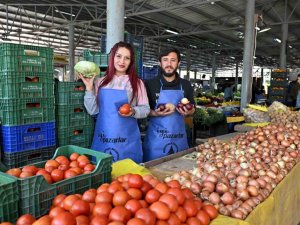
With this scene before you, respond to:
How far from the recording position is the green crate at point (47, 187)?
1464 mm

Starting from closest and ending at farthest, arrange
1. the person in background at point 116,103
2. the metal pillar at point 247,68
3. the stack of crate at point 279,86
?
1. the person in background at point 116,103
2. the metal pillar at point 247,68
3. the stack of crate at point 279,86

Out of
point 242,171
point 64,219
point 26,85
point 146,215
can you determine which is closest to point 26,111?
point 26,85

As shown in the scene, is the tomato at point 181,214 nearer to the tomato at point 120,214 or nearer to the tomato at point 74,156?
the tomato at point 120,214

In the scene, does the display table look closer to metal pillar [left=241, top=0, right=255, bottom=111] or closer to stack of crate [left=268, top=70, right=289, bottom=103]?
metal pillar [left=241, top=0, right=255, bottom=111]

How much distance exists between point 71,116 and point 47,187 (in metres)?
1.59

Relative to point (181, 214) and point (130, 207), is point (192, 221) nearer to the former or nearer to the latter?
point (181, 214)

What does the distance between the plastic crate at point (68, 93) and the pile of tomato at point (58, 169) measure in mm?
1080

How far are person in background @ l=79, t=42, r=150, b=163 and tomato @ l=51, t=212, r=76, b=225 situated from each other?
5.46 feet

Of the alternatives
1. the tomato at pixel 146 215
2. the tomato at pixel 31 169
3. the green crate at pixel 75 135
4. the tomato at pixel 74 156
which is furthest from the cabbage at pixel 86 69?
the tomato at pixel 146 215

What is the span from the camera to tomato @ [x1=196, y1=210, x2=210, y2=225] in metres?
1.56

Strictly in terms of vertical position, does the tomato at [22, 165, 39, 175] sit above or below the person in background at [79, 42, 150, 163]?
below

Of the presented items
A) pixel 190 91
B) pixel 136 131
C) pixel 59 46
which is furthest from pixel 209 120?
pixel 59 46

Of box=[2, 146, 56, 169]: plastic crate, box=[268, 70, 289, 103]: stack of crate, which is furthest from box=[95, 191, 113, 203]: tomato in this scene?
box=[268, 70, 289, 103]: stack of crate

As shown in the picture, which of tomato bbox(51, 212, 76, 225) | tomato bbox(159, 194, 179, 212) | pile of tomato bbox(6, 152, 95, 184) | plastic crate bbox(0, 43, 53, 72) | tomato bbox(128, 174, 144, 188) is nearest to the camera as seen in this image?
tomato bbox(51, 212, 76, 225)
